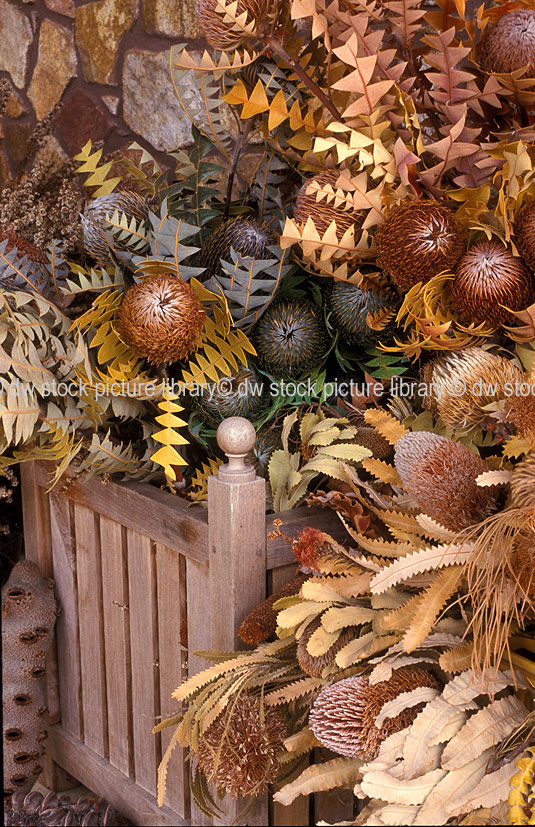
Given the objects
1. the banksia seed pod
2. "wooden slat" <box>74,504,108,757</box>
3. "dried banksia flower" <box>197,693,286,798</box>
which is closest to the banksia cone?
the banksia seed pod

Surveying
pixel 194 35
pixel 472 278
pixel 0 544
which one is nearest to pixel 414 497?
pixel 472 278

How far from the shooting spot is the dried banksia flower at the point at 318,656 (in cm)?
71

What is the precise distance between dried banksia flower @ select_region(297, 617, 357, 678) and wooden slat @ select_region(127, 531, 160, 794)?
30 centimetres

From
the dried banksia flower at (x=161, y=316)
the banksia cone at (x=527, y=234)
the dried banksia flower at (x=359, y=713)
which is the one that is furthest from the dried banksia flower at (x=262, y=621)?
the banksia cone at (x=527, y=234)

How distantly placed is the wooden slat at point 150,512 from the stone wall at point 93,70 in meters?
0.64

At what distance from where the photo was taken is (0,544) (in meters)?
1.34

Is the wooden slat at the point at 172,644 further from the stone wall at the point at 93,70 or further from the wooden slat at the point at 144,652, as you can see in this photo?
the stone wall at the point at 93,70

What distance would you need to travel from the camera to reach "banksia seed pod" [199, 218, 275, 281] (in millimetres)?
897

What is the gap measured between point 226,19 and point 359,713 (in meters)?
0.64

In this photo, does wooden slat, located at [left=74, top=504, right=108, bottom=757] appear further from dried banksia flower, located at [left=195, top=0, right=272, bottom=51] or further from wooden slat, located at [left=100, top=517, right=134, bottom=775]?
dried banksia flower, located at [left=195, top=0, right=272, bottom=51]

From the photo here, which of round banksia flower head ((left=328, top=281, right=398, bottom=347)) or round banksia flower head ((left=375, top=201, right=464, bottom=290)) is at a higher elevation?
round banksia flower head ((left=375, top=201, right=464, bottom=290))

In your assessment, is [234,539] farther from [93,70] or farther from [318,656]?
[93,70]

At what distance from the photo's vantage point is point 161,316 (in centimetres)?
78

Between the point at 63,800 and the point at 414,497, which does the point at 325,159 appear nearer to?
the point at 414,497
